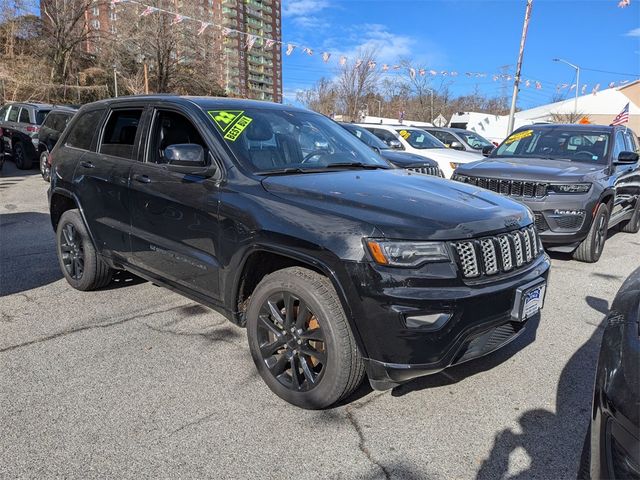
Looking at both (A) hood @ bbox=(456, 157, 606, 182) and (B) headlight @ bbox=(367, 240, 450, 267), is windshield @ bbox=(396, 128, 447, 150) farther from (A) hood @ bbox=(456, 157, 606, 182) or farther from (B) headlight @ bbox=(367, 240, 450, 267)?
(B) headlight @ bbox=(367, 240, 450, 267)

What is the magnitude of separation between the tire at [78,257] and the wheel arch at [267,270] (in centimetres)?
198

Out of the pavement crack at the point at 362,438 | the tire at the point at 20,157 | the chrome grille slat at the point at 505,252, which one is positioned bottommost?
the pavement crack at the point at 362,438

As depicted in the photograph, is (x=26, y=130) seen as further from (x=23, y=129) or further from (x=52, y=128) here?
(x=52, y=128)

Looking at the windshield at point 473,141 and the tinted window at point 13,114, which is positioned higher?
the tinted window at point 13,114

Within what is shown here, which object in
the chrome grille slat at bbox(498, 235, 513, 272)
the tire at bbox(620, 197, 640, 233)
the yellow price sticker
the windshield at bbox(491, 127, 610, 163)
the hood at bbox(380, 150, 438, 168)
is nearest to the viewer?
the chrome grille slat at bbox(498, 235, 513, 272)

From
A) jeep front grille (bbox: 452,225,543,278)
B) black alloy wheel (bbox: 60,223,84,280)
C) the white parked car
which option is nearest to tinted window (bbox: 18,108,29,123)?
the white parked car

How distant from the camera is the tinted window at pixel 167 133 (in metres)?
3.77

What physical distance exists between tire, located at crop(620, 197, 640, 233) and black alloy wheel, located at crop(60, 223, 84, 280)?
8.39 metres

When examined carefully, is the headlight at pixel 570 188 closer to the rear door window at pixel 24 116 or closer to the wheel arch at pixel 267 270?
the wheel arch at pixel 267 270

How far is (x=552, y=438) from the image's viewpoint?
2.68 m

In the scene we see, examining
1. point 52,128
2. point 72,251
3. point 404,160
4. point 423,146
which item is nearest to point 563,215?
point 404,160

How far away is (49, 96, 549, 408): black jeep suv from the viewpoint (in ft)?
8.18

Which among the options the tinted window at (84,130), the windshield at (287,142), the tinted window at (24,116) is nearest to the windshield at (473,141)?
the windshield at (287,142)

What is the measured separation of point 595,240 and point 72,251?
5.99m
